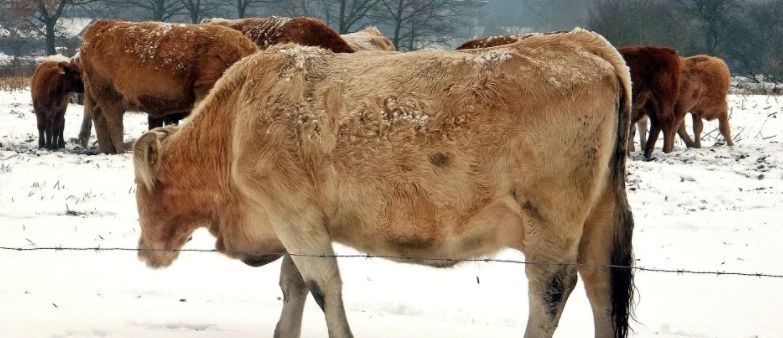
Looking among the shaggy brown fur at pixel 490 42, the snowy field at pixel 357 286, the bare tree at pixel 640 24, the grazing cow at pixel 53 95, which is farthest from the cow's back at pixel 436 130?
the bare tree at pixel 640 24

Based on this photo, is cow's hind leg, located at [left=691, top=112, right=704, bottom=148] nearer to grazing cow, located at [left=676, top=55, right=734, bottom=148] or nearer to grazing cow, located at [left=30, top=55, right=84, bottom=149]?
grazing cow, located at [left=676, top=55, right=734, bottom=148]

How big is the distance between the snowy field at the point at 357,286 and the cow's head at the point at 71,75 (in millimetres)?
5775

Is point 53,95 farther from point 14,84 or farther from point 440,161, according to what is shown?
point 440,161

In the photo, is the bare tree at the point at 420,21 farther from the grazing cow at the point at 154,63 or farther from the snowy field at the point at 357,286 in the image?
the snowy field at the point at 357,286

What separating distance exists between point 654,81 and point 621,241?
11.2m

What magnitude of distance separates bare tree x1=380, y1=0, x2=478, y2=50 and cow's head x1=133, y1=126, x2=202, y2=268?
31.7 m

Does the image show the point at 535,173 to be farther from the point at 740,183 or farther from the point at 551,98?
the point at 740,183

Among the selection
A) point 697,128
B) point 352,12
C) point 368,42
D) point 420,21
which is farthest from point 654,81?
point 352,12

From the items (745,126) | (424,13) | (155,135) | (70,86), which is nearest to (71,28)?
(424,13)

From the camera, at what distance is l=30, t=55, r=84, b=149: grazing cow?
14.5m

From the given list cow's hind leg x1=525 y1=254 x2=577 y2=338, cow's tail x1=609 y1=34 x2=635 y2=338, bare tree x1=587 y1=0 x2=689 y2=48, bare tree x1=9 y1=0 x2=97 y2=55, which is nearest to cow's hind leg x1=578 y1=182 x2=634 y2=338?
cow's tail x1=609 y1=34 x2=635 y2=338

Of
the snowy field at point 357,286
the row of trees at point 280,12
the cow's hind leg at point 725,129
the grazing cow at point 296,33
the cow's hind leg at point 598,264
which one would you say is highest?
the cow's hind leg at point 598,264

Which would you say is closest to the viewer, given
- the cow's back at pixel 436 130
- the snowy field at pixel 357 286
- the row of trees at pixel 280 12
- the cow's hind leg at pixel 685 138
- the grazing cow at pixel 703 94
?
the cow's back at pixel 436 130

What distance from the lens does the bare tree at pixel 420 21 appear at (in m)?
36.9
